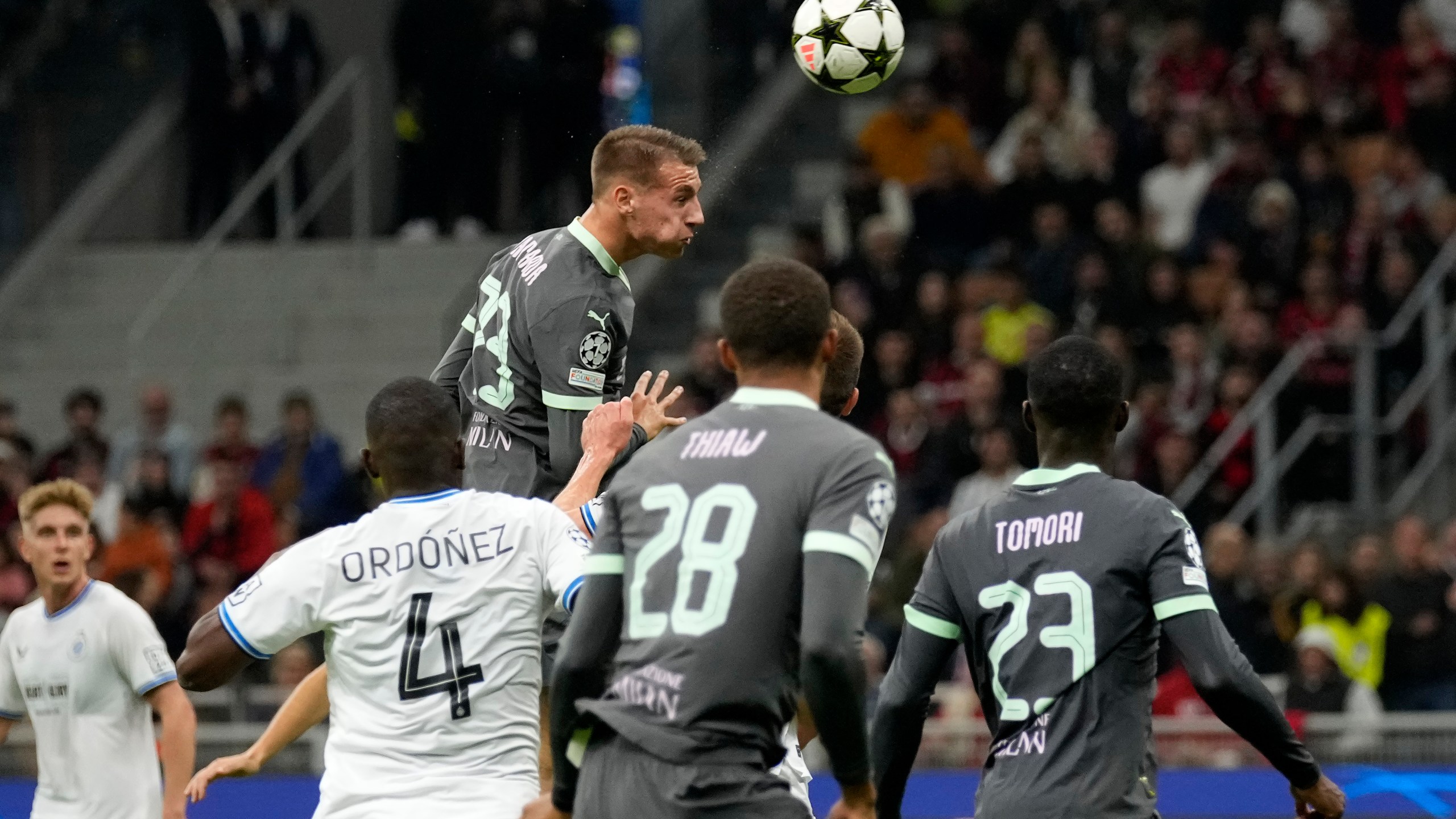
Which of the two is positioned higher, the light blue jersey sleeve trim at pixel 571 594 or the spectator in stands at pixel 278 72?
the spectator in stands at pixel 278 72

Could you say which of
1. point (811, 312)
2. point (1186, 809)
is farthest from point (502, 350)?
point (1186, 809)

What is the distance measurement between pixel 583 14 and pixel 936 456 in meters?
4.74

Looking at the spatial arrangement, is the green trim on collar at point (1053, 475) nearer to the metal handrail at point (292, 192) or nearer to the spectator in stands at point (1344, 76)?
the spectator in stands at point (1344, 76)

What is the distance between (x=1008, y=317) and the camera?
14.8 m

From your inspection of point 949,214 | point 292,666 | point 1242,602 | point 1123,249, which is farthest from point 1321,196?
point 292,666

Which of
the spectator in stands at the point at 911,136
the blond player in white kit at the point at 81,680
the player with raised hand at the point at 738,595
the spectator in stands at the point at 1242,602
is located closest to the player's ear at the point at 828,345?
the player with raised hand at the point at 738,595

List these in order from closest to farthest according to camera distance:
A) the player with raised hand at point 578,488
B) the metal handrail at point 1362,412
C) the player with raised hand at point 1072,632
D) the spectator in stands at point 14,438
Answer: the player with raised hand at point 1072,632
the player with raised hand at point 578,488
the metal handrail at point 1362,412
the spectator in stands at point 14,438

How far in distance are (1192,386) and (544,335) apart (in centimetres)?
847

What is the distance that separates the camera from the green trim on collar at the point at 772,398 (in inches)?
196

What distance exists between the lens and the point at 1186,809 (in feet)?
38.1

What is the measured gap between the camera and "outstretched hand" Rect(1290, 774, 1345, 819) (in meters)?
5.58

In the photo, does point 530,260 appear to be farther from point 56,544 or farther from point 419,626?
point 56,544

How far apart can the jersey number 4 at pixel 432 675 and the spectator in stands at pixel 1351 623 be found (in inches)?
330

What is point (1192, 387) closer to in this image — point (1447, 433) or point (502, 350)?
point (1447, 433)
